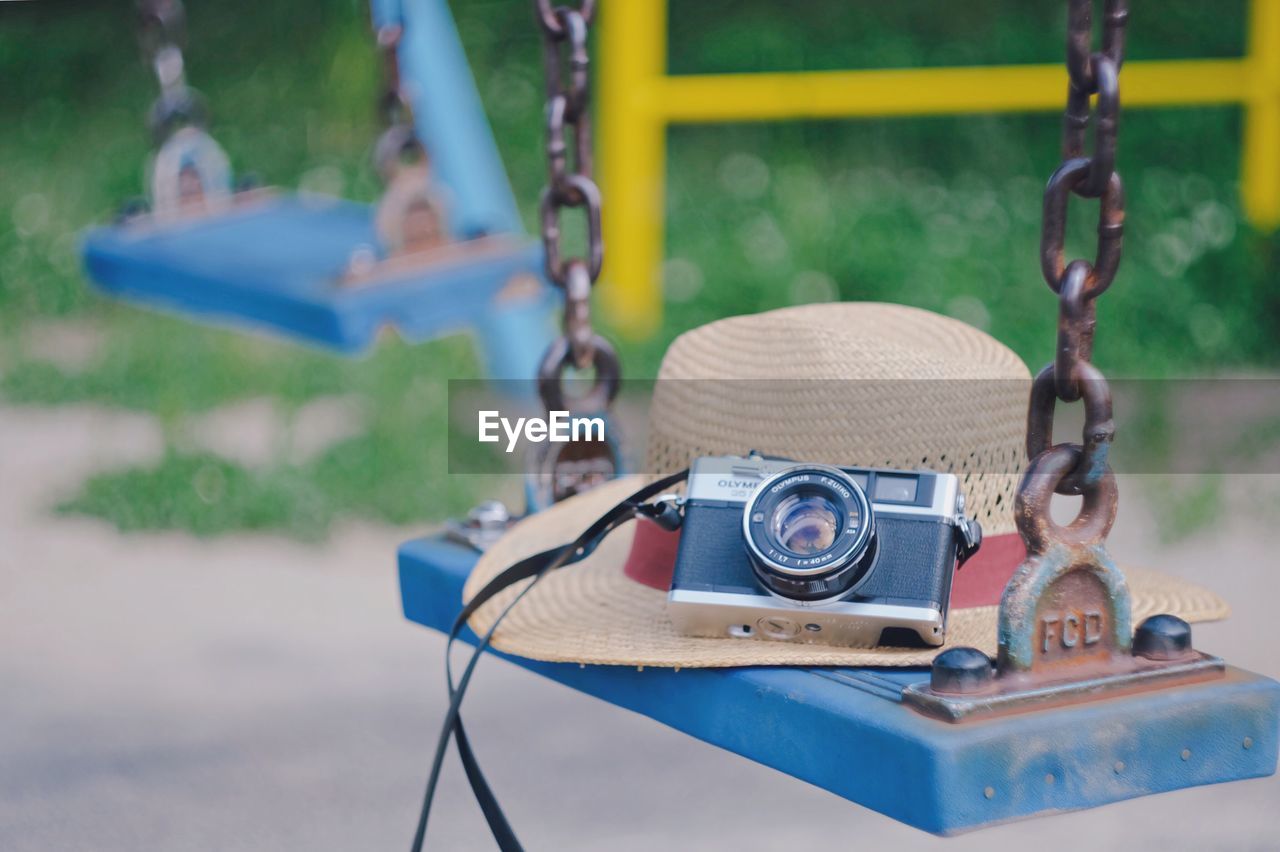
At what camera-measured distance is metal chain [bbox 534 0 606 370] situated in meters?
1.89

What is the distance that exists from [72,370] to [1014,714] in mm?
5103

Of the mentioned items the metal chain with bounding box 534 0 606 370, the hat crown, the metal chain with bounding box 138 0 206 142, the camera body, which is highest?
the metal chain with bounding box 138 0 206 142

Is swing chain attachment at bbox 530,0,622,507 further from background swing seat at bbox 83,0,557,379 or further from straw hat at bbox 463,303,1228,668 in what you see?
background swing seat at bbox 83,0,557,379

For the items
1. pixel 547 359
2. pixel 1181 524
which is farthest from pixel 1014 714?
pixel 1181 524

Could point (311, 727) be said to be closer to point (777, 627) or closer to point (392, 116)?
point (392, 116)

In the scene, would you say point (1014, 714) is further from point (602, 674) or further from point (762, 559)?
point (602, 674)

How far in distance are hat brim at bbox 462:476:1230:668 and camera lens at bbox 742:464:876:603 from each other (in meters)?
0.06

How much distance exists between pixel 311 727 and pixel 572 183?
1625mm

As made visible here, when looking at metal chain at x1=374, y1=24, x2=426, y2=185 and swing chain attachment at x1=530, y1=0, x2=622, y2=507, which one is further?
metal chain at x1=374, y1=24, x2=426, y2=185

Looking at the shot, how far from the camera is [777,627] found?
1.45 metres

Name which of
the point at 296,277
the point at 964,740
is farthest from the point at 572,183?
the point at 296,277

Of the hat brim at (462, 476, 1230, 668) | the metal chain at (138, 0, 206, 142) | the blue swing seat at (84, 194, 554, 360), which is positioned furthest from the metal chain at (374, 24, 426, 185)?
the hat brim at (462, 476, 1230, 668)

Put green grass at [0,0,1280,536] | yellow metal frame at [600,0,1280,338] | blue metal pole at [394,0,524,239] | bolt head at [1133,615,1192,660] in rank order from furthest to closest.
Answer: green grass at [0,0,1280,536]
yellow metal frame at [600,0,1280,338]
blue metal pole at [394,0,524,239]
bolt head at [1133,615,1192,660]

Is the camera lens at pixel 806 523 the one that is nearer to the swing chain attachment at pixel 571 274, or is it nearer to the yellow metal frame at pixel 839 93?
the swing chain attachment at pixel 571 274
